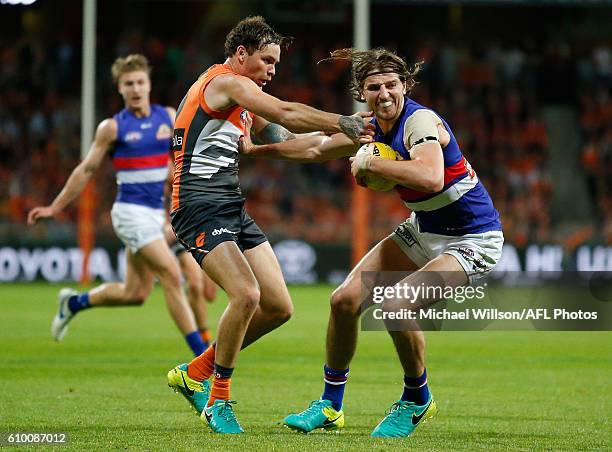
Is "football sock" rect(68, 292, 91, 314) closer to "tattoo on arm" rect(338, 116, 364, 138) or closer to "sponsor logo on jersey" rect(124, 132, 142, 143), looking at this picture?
"sponsor logo on jersey" rect(124, 132, 142, 143)

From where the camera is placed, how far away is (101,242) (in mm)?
20359

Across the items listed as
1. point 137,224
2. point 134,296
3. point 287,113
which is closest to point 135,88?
point 137,224

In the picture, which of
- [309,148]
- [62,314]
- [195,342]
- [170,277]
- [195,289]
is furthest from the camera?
[62,314]

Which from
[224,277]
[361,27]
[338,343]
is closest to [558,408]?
[338,343]

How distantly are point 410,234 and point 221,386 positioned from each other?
1441 mm

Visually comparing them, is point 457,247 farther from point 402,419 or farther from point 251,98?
point 251,98

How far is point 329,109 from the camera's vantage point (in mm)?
24969

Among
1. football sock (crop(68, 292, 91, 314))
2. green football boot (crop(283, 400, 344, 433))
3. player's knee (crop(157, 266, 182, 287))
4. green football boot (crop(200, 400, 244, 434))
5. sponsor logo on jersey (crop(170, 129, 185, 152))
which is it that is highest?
sponsor logo on jersey (crop(170, 129, 185, 152))

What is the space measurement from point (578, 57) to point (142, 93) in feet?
59.8

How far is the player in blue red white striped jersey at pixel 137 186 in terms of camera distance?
32.5 ft

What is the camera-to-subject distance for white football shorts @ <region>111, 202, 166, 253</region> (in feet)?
32.9

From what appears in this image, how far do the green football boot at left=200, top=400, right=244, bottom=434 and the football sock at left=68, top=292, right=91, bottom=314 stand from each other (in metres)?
4.62

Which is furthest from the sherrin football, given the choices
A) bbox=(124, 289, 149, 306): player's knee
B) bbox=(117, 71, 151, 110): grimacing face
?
bbox=(124, 289, 149, 306): player's knee

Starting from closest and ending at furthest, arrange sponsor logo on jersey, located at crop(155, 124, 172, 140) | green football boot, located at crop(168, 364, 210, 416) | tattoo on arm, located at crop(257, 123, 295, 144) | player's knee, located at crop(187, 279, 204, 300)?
green football boot, located at crop(168, 364, 210, 416)
tattoo on arm, located at crop(257, 123, 295, 144)
sponsor logo on jersey, located at crop(155, 124, 172, 140)
player's knee, located at crop(187, 279, 204, 300)
